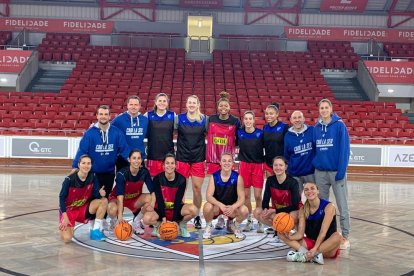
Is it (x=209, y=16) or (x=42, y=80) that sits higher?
(x=209, y=16)

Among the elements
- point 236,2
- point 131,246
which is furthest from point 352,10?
point 131,246

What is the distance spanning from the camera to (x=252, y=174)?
20.5 feet

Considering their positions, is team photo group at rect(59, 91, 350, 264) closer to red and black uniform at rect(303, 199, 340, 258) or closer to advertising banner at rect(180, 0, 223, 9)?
red and black uniform at rect(303, 199, 340, 258)

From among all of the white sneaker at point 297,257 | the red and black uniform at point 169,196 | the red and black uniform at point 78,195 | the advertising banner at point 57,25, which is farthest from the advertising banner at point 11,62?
the white sneaker at point 297,257

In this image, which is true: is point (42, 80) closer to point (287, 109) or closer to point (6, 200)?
point (287, 109)

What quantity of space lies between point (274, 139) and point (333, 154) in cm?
85

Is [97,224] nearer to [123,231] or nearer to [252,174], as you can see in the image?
[123,231]

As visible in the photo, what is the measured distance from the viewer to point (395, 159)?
14.1 m

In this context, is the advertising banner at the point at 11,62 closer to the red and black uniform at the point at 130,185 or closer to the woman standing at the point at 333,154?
the red and black uniform at the point at 130,185

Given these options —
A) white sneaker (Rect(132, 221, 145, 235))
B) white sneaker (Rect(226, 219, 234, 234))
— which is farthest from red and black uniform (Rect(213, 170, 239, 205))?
white sneaker (Rect(132, 221, 145, 235))

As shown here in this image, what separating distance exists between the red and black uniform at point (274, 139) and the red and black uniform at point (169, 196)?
1184 mm

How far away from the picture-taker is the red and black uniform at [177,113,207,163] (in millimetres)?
6246

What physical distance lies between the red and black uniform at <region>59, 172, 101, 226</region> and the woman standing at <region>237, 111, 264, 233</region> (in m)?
1.88

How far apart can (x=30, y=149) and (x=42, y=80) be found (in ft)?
23.2
